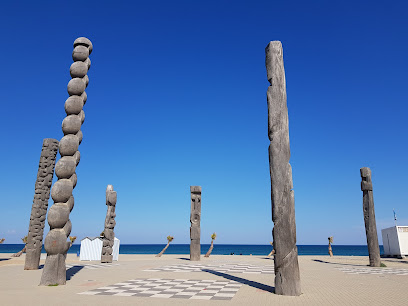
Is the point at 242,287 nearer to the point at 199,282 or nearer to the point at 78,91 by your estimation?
the point at 199,282

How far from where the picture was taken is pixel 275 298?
22.5 feet

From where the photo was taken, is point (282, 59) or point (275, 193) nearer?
point (275, 193)

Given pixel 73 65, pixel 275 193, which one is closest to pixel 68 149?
pixel 73 65

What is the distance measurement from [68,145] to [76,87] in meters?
2.06

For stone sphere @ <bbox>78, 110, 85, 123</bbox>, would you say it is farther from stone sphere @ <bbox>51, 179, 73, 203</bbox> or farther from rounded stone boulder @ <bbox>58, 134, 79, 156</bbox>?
stone sphere @ <bbox>51, 179, 73, 203</bbox>

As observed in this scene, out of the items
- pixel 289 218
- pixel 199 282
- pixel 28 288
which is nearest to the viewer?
pixel 289 218

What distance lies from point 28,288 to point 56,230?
5.31ft

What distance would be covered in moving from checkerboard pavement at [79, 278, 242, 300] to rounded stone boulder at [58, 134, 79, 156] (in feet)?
13.7

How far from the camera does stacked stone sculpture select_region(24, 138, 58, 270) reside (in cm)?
1382

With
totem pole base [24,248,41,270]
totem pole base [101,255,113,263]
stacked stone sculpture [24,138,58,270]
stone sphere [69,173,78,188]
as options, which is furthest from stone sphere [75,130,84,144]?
totem pole base [101,255,113,263]

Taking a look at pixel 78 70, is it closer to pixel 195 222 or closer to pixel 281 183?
pixel 281 183

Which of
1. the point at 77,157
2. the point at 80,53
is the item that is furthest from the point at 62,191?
the point at 80,53

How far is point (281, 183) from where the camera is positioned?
25.5 feet

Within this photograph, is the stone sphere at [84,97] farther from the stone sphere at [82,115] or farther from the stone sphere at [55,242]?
the stone sphere at [55,242]
